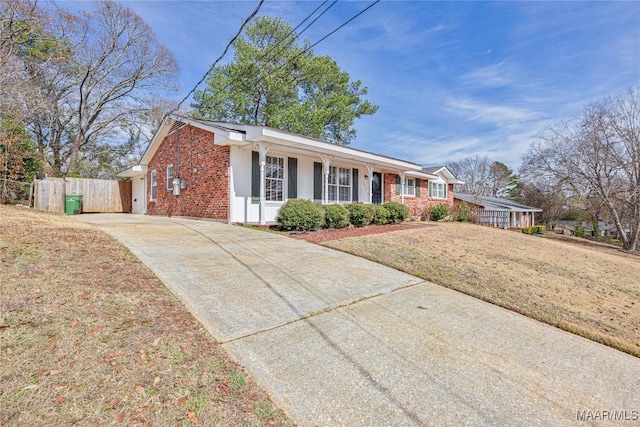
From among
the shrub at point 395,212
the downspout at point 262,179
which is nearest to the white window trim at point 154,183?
the downspout at point 262,179

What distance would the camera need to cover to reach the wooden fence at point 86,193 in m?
14.4

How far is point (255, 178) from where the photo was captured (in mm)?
11016

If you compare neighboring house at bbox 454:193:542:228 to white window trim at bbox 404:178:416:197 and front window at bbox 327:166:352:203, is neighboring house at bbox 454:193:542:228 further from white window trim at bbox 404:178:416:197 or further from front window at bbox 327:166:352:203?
front window at bbox 327:166:352:203

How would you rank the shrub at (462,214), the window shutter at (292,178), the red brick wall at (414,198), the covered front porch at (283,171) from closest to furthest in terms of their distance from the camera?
1. the covered front porch at (283,171)
2. the window shutter at (292,178)
3. the red brick wall at (414,198)
4. the shrub at (462,214)

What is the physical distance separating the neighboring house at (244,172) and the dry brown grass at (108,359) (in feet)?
22.5

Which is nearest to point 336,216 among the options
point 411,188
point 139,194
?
point 411,188

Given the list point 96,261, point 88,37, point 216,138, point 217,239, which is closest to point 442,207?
point 216,138

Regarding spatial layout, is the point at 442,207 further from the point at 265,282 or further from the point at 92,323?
the point at 92,323

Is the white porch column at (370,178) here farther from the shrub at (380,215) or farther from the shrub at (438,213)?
the shrub at (438,213)

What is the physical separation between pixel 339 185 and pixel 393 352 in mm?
11840

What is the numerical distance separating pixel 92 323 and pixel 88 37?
26268 mm

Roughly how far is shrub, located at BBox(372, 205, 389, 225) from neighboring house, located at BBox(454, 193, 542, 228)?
35.3 feet

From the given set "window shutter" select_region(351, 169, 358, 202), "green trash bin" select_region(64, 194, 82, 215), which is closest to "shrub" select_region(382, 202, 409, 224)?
"window shutter" select_region(351, 169, 358, 202)

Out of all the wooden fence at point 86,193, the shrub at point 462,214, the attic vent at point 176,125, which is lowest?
the shrub at point 462,214
